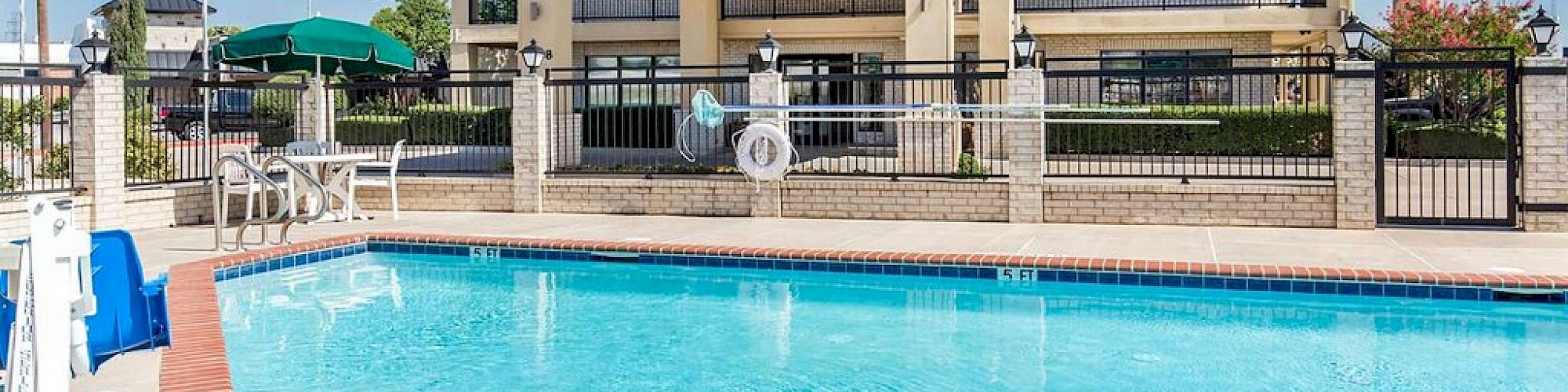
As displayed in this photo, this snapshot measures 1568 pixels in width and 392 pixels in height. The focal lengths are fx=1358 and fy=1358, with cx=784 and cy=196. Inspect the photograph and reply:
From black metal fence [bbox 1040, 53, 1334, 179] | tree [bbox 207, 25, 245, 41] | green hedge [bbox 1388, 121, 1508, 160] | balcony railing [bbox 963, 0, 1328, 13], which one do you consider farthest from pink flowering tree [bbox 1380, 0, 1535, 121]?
tree [bbox 207, 25, 245, 41]

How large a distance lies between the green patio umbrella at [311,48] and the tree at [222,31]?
62.8 metres

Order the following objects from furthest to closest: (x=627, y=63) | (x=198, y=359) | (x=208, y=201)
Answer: (x=627, y=63)
(x=208, y=201)
(x=198, y=359)

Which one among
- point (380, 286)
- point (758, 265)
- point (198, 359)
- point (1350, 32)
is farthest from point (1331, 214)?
point (198, 359)

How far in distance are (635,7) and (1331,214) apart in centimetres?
1516

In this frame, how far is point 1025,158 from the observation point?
42.8ft

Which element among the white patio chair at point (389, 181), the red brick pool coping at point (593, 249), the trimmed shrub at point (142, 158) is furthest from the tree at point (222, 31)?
the red brick pool coping at point (593, 249)

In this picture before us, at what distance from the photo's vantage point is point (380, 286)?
1030 centimetres

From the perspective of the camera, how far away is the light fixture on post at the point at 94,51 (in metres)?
12.5

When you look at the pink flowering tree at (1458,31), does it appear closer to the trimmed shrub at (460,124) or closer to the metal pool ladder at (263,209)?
the trimmed shrub at (460,124)

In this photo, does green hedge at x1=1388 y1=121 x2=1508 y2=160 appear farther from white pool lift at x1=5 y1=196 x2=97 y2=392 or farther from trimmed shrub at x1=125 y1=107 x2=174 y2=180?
white pool lift at x1=5 y1=196 x2=97 y2=392

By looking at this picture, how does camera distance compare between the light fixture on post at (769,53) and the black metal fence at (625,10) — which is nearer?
the light fixture on post at (769,53)

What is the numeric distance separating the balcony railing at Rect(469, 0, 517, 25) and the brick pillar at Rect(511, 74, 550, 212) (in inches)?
484

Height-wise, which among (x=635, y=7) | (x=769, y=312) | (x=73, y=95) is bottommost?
(x=769, y=312)

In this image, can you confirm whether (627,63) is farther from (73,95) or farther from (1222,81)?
(73,95)
